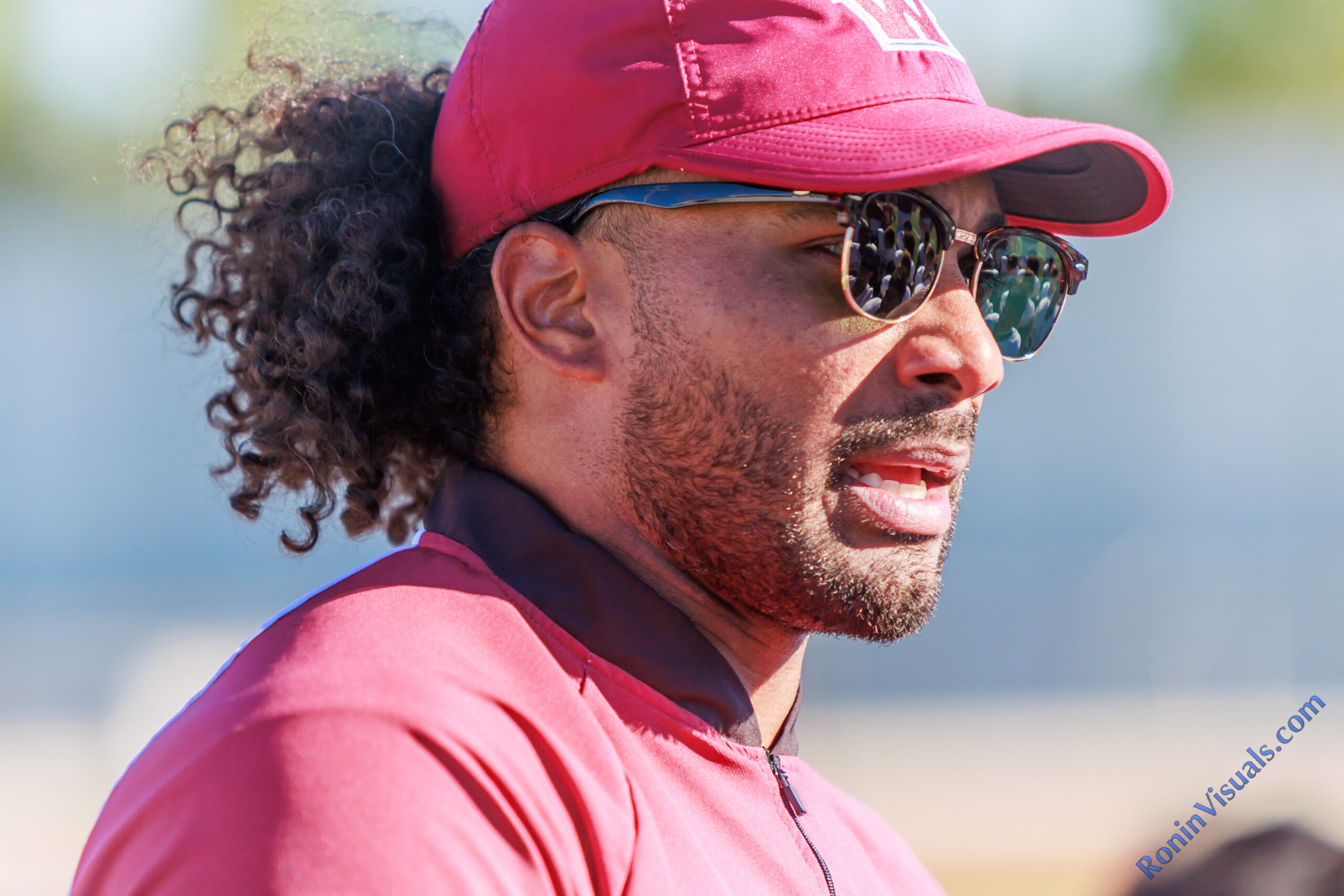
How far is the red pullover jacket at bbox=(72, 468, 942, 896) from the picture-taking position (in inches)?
49.0

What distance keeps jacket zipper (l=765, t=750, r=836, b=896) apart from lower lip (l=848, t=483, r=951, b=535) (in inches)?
17.1

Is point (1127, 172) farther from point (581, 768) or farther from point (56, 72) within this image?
point (56, 72)

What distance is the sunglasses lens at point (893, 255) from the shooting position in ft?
6.15

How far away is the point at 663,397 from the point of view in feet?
6.39

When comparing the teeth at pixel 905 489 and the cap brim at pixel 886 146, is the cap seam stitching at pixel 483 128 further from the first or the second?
the teeth at pixel 905 489

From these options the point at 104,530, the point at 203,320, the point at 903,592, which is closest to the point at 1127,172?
the point at 903,592

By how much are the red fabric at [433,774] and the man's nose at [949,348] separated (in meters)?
0.69

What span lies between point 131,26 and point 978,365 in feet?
23.8

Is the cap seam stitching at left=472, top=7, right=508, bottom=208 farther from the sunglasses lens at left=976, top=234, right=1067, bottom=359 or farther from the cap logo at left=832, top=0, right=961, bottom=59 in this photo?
the sunglasses lens at left=976, top=234, right=1067, bottom=359

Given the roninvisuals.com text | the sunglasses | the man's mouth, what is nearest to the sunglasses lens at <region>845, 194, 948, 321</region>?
the sunglasses

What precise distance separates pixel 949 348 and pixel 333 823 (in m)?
1.27

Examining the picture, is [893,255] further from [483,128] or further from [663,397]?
[483,128]

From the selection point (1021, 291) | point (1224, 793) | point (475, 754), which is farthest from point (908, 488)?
point (1224, 793)

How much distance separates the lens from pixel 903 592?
1986mm
